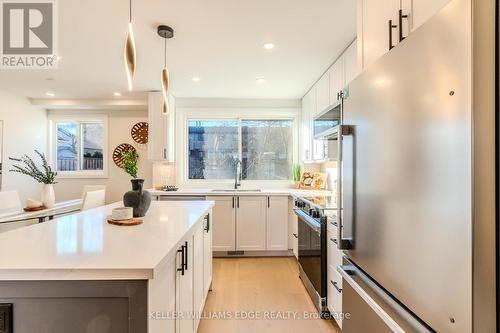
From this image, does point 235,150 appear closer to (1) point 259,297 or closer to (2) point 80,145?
(1) point 259,297

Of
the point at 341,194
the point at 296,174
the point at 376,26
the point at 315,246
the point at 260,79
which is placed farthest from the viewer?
the point at 296,174

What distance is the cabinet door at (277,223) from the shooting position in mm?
3779

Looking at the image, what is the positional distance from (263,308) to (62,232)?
68.5 inches

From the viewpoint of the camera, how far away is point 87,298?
91 centimetres

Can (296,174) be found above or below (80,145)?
below

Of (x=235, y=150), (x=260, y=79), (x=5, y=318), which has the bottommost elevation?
(x=5, y=318)

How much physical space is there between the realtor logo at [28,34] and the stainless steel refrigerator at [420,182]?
243 centimetres

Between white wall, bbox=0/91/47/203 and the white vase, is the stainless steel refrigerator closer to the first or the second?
the white vase

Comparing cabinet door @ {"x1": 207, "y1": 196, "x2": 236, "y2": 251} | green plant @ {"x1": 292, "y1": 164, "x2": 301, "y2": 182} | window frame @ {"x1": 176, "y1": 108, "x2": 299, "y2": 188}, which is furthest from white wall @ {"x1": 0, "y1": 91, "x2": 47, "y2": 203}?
green plant @ {"x1": 292, "y1": 164, "x2": 301, "y2": 182}

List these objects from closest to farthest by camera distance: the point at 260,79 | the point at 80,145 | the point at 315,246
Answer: the point at 315,246 < the point at 260,79 < the point at 80,145

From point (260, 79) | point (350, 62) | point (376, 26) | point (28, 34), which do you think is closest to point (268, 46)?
point (350, 62)

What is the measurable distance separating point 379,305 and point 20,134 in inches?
220

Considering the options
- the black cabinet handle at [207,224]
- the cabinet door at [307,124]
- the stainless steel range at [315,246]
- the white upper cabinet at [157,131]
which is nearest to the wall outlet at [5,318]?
the black cabinet handle at [207,224]

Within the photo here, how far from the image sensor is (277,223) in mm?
3801
